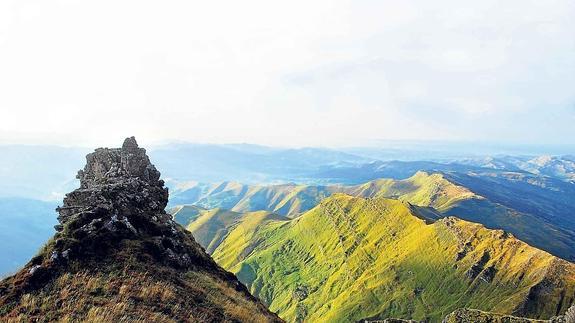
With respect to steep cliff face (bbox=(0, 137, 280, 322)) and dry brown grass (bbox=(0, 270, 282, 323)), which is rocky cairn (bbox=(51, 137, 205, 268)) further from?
dry brown grass (bbox=(0, 270, 282, 323))

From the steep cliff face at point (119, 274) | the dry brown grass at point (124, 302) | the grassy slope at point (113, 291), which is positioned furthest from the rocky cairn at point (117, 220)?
the dry brown grass at point (124, 302)

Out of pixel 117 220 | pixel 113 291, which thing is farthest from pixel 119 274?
pixel 117 220

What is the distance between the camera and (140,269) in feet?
112

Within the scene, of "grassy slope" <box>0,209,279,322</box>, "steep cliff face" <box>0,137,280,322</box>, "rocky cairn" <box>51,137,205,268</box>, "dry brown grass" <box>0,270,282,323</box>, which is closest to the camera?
"dry brown grass" <box>0,270,282,323</box>

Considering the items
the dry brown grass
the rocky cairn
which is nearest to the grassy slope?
the dry brown grass

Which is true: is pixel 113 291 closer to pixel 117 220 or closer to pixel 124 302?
pixel 124 302

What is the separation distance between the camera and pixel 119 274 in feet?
107

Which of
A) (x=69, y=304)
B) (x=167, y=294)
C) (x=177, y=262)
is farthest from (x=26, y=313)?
(x=177, y=262)

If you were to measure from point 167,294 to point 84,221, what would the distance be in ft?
33.8

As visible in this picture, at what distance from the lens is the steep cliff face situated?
2756 cm

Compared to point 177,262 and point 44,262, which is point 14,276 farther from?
point 177,262

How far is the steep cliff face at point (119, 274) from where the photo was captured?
2756cm

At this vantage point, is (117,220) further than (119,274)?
Yes

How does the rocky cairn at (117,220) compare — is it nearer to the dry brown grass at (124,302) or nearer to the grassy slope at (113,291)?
the grassy slope at (113,291)
